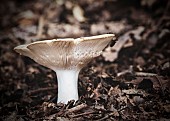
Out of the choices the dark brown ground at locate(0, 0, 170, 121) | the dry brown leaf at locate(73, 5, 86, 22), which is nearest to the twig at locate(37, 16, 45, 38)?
the dark brown ground at locate(0, 0, 170, 121)

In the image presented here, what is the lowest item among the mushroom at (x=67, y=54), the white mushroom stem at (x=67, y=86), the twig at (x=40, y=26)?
the white mushroom stem at (x=67, y=86)

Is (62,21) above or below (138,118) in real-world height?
above

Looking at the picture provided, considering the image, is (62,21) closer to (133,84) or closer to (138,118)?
(133,84)

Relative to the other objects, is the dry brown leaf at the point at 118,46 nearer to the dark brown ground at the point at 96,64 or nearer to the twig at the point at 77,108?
the dark brown ground at the point at 96,64

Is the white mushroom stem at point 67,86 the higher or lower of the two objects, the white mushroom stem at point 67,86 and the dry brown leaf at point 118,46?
the lower

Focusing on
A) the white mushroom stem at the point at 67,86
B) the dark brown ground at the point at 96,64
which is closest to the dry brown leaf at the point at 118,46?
the dark brown ground at the point at 96,64

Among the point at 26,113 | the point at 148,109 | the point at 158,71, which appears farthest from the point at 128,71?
the point at 26,113

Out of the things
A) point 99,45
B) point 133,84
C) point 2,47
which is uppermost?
point 2,47

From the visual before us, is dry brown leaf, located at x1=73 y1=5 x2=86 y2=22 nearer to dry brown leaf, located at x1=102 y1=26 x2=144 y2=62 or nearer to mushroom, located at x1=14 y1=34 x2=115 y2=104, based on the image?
dry brown leaf, located at x1=102 y1=26 x2=144 y2=62
